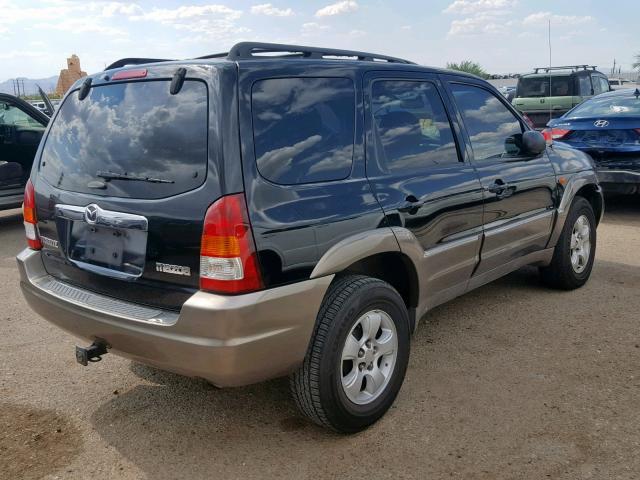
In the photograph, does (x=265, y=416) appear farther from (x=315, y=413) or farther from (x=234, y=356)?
(x=234, y=356)

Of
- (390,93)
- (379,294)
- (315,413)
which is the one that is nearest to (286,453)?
(315,413)

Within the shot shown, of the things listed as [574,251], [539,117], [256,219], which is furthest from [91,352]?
[539,117]

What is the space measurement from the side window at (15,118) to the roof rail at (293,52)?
265 inches

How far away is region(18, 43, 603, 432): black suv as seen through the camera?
2.57 m

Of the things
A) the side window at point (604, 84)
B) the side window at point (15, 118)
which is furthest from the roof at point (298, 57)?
the side window at point (604, 84)

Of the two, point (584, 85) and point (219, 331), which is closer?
point (219, 331)

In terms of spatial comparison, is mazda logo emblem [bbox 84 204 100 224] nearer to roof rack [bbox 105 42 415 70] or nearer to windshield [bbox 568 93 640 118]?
roof rack [bbox 105 42 415 70]

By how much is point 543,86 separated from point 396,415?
12.9 meters

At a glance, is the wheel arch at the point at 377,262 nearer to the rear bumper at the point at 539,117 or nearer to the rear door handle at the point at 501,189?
the rear door handle at the point at 501,189

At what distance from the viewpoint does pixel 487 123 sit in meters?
4.18

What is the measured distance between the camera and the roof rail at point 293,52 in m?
2.86

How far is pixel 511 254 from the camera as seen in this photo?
14.2ft

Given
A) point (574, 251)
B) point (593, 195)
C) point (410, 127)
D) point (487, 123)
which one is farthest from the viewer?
point (593, 195)

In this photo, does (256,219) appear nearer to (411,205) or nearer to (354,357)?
(354,357)
